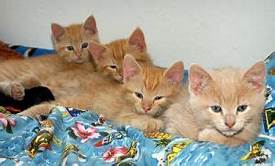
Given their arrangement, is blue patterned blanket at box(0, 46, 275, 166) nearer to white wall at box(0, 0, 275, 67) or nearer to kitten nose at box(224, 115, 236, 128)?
kitten nose at box(224, 115, 236, 128)

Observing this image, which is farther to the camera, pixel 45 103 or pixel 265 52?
pixel 265 52

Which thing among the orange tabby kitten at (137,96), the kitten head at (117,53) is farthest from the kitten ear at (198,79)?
the kitten head at (117,53)

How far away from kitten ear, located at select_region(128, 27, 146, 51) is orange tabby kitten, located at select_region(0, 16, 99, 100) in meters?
0.29

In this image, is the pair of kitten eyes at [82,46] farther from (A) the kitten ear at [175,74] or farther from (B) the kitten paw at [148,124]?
(B) the kitten paw at [148,124]

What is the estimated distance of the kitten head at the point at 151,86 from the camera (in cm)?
201

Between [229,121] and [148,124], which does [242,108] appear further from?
[148,124]

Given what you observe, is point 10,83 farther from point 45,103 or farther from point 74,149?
point 74,149

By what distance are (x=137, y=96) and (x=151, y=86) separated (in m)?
0.08

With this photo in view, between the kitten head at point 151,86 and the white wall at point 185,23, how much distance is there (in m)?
0.60

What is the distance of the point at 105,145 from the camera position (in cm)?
171

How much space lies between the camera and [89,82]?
2297 mm

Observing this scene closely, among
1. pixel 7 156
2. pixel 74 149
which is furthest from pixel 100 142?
pixel 7 156

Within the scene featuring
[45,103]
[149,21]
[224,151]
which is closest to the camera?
[224,151]

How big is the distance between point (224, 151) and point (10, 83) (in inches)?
46.5
